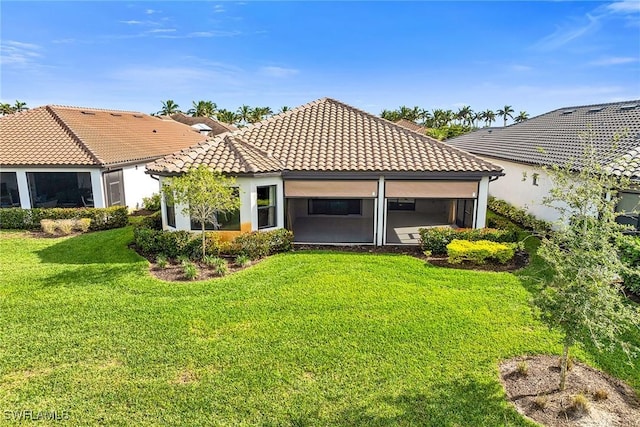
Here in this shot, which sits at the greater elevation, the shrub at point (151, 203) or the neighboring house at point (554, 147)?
the neighboring house at point (554, 147)

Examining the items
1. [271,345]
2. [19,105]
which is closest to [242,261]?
[271,345]

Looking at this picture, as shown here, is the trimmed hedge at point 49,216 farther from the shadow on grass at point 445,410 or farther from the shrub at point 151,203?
the shadow on grass at point 445,410

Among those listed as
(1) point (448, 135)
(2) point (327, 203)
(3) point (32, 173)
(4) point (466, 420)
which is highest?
(1) point (448, 135)

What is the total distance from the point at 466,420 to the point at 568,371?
270cm

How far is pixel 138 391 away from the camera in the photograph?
20.9 ft

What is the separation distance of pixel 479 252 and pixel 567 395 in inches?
246

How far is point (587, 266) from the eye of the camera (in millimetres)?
5672

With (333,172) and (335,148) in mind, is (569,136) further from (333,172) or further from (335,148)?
(333,172)

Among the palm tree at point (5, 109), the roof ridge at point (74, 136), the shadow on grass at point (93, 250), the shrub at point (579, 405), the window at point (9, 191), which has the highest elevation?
the palm tree at point (5, 109)

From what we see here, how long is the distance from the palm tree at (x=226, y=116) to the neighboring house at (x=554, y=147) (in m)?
62.6

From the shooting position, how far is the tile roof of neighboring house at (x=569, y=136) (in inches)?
582

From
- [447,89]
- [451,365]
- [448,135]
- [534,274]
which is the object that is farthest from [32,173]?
[448,135]

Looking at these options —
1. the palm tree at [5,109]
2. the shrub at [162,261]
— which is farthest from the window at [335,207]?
the palm tree at [5,109]

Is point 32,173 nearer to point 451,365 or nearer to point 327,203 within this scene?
point 327,203
